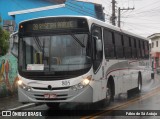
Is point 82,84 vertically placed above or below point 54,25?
below

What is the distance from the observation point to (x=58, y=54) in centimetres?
1184

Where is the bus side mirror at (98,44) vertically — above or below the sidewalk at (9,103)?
above

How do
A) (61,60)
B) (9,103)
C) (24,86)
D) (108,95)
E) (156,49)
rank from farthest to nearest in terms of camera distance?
1. (156,49)
2. (9,103)
3. (108,95)
4. (24,86)
5. (61,60)

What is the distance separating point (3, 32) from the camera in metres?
15.4

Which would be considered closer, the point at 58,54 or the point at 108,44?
the point at 58,54

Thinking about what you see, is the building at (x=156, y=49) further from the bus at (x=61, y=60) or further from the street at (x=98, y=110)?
the bus at (x=61, y=60)

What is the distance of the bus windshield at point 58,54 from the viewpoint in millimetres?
11742

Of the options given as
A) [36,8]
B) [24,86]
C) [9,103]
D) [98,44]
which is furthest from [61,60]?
[36,8]

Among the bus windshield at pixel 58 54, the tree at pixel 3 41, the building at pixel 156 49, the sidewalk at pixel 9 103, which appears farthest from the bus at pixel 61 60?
the building at pixel 156 49

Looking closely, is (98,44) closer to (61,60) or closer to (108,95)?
(61,60)

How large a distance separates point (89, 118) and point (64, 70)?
1596mm

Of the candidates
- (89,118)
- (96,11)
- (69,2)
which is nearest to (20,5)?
(69,2)

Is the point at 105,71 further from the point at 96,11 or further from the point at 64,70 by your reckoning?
the point at 96,11

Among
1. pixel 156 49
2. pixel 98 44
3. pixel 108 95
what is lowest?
pixel 108 95
